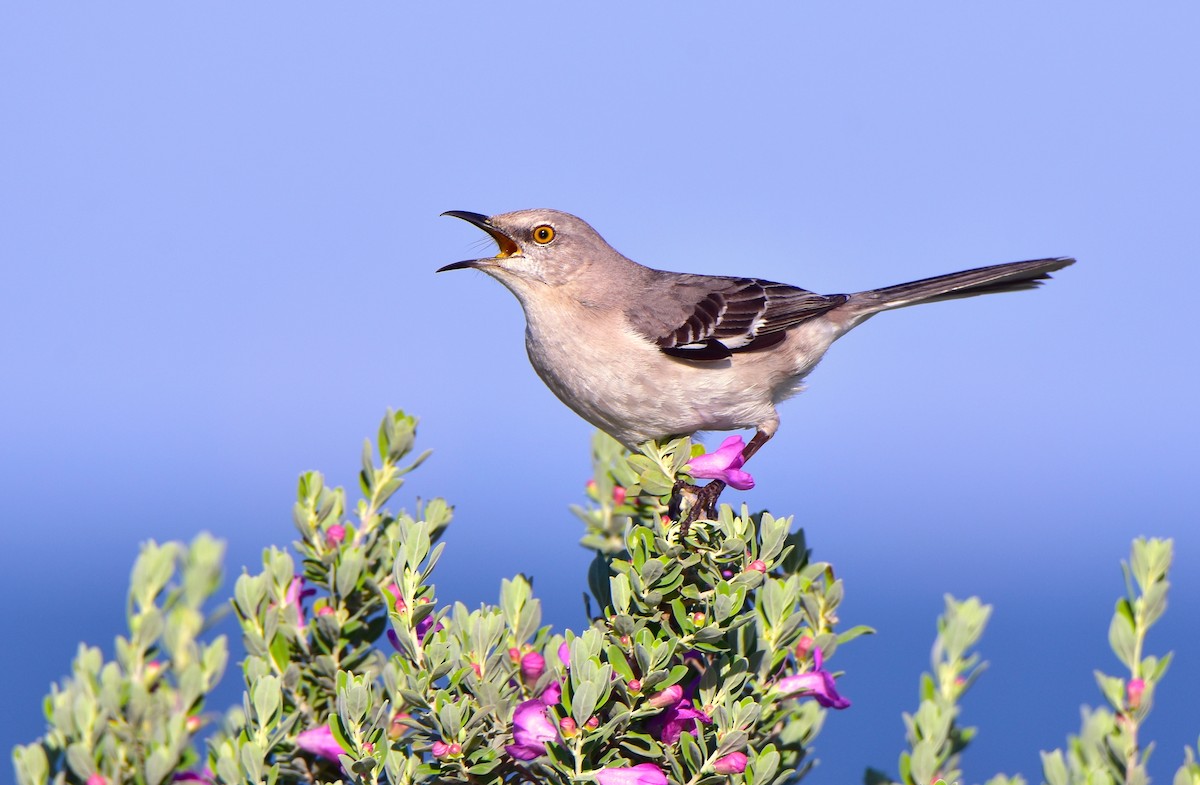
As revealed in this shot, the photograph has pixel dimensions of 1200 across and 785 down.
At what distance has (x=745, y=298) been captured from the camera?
21.3 ft

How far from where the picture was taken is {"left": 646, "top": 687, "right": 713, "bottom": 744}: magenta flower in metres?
3.06

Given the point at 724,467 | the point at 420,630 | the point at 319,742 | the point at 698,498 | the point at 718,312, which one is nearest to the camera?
the point at 319,742

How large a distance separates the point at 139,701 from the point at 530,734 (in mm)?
1393

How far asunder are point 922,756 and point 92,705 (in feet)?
8.29

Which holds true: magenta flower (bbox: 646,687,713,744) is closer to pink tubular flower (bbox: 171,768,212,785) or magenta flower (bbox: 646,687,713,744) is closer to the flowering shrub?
the flowering shrub

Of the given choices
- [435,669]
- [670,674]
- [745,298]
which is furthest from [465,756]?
[745,298]

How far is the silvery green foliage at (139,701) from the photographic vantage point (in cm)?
321

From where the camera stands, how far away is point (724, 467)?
3715mm

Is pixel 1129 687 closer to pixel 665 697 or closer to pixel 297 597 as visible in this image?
pixel 665 697

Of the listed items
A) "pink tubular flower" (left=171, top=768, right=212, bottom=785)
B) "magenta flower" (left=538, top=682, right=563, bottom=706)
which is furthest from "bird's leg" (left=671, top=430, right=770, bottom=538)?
"pink tubular flower" (left=171, top=768, right=212, bottom=785)

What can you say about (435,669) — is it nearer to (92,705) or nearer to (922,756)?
(92,705)

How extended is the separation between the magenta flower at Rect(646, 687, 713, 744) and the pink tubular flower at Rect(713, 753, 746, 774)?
0.59 feet

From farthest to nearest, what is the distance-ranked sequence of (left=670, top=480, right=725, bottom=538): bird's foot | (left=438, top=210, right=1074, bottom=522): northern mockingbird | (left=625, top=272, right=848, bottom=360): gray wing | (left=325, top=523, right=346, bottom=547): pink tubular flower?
(left=625, top=272, right=848, bottom=360): gray wing → (left=438, top=210, right=1074, bottom=522): northern mockingbird → (left=670, top=480, right=725, bottom=538): bird's foot → (left=325, top=523, right=346, bottom=547): pink tubular flower

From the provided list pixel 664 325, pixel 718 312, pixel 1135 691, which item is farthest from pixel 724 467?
pixel 718 312
